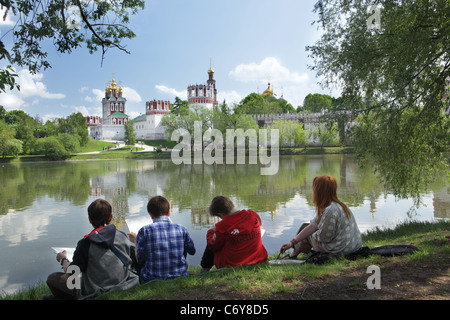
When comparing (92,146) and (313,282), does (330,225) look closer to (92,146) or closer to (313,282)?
(313,282)

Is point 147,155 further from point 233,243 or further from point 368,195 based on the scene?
point 233,243

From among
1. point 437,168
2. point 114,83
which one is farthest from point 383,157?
point 114,83

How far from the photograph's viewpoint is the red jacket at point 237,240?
3682 mm

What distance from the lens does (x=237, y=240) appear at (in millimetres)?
3801

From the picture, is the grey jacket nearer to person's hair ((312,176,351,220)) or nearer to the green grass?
person's hair ((312,176,351,220))

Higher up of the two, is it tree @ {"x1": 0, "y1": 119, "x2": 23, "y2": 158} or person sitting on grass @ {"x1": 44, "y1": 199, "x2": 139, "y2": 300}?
tree @ {"x1": 0, "y1": 119, "x2": 23, "y2": 158}

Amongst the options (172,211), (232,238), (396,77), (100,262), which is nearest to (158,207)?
(100,262)

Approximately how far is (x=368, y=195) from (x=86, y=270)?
11.5 meters

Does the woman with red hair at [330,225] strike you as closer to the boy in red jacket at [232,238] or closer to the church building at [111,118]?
the boy in red jacket at [232,238]

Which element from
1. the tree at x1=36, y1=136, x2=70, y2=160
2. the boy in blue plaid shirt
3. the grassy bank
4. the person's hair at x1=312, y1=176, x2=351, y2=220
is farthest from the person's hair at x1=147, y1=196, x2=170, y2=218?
the tree at x1=36, y1=136, x2=70, y2=160

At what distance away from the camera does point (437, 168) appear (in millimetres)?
6902

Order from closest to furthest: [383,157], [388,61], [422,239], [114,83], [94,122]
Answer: [422,239] → [388,61] → [383,157] → [94,122] → [114,83]

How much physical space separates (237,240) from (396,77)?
14.6 feet

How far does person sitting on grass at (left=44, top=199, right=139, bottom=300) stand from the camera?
10.2ft
